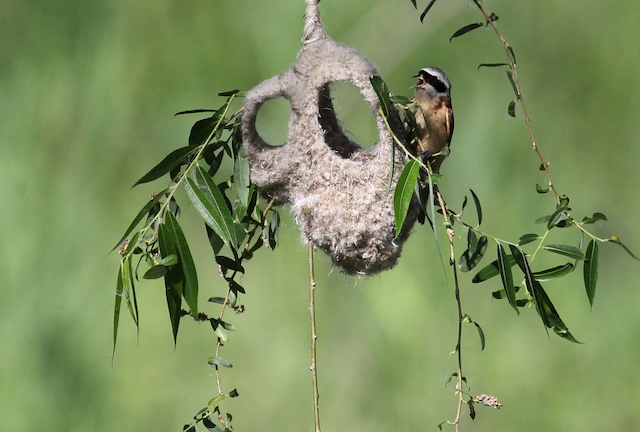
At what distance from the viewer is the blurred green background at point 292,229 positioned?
16.2ft

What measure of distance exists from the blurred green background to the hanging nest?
2.26m

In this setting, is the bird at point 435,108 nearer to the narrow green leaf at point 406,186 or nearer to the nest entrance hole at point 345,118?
the narrow green leaf at point 406,186

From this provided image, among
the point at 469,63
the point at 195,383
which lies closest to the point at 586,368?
the point at 469,63

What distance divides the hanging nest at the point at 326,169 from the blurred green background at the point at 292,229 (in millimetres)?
2258

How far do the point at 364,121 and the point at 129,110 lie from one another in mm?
1246

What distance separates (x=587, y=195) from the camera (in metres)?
5.18

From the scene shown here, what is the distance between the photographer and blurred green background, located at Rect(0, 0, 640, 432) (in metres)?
4.93

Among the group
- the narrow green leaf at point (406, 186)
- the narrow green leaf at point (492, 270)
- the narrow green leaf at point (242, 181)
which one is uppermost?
the narrow green leaf at point (242, 181)

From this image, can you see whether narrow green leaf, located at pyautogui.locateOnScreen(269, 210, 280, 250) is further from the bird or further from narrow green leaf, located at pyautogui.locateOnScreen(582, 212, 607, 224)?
narrow green leaf, located at pyautogui.locateOnScreen(582, 212, 607, 224)

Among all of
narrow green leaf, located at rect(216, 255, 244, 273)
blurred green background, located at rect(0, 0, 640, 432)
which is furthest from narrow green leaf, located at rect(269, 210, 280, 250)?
blurred green background, located at rect(0, 0, 640, 432)

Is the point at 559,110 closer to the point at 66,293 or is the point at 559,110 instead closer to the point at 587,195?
the point at 587,195

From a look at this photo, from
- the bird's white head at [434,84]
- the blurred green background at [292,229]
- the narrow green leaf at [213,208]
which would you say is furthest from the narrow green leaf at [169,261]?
the blurred green background at [292,229]

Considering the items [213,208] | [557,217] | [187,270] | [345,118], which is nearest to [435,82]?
[557,217]

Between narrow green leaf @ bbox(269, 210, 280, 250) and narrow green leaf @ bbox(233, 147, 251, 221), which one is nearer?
narrow green leaf @ bbox(233, 147, 251, 221)
